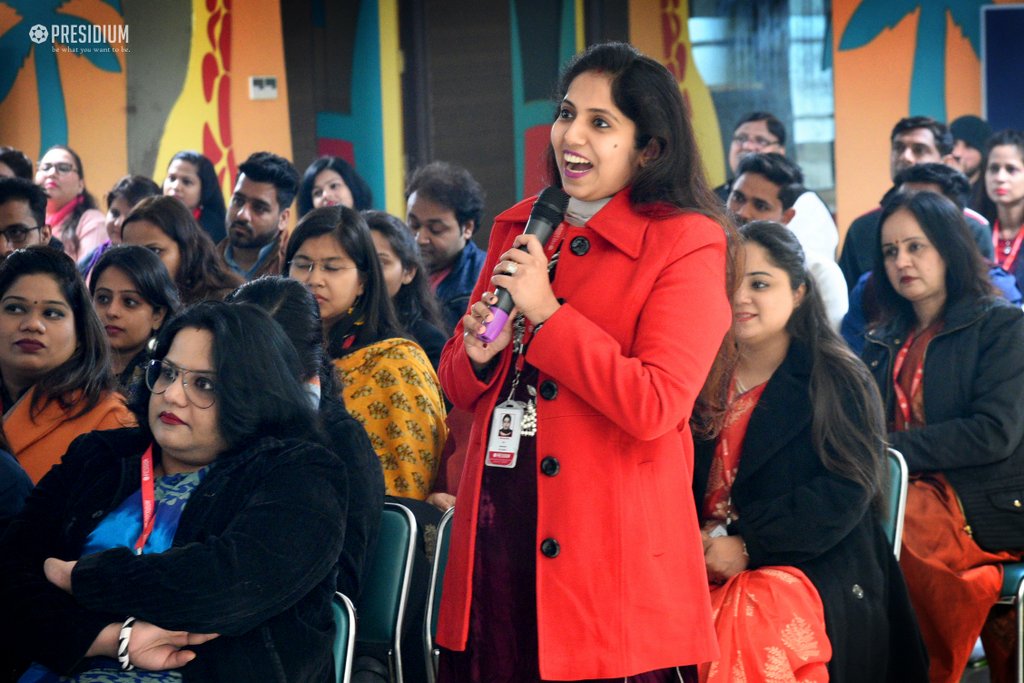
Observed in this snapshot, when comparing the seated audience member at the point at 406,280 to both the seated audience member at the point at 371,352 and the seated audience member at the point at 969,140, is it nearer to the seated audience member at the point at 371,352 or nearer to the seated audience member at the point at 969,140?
the seated audience member at the point at 371,352

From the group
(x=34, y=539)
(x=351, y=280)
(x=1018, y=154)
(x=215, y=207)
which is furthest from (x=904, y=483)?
(x=215, y=207)

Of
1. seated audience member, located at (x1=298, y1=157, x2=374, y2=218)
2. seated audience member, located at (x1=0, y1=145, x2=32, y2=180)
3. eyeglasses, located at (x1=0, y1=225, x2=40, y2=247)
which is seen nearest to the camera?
eyeglasses, located at (x1=0, y1=225, x2=40, y2=247)

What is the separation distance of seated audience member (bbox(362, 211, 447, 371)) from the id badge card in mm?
2021

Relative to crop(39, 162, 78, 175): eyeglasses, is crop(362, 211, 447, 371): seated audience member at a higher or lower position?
lower

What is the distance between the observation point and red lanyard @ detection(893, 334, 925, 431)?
328cm

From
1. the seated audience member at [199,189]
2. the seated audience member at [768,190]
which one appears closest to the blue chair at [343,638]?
the seated audience member at [768,190]

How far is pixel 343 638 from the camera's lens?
2119 millimetres

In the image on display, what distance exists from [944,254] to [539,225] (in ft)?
6.35

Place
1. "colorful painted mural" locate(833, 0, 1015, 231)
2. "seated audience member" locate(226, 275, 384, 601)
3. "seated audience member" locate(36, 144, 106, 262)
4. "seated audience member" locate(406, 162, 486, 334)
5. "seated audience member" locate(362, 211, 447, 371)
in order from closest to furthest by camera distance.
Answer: "seated audience member" locate(226, 275, 384, 601) → "seated audience member" locate(362, 211, 447, 371) → "seated audience member" locate(406, 162, 486, 334) → "seated audience member" locate(36, 144, 106, 262) → "colorful painted mural" locate(833, 0, 1015, 231)

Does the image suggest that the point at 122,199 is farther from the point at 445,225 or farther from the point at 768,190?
the point at 768,190

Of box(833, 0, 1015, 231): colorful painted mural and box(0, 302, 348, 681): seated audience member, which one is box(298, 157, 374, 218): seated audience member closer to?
box(833, 0, 1015, 231): colorful painted mural

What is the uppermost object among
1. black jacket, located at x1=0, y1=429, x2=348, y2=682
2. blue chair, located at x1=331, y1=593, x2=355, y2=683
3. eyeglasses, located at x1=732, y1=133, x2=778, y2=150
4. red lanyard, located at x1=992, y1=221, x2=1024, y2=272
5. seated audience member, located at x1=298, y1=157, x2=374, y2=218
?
eyeglasses, located at x1=732, y1=133, x2=778, y2=150

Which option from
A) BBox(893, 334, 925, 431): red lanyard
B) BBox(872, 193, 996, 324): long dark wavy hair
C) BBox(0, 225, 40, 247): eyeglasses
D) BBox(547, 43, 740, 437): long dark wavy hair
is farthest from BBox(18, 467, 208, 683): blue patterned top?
BBox(0, 225, 40, 247): eyeglasses

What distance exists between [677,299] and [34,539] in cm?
118
